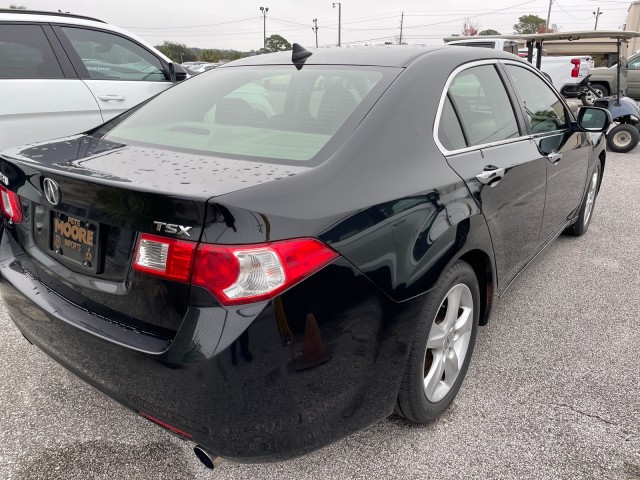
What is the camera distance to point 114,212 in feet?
4.96

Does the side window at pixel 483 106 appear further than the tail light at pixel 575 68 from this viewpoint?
No

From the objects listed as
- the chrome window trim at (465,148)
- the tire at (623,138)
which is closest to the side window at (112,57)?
the chrome window trim at (465,148)

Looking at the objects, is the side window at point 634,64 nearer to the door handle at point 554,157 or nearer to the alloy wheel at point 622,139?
the alloy wheel at point 622,139

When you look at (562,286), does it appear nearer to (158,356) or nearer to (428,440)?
(428,440)

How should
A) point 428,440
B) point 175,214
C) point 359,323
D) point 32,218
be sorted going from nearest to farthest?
point 175,214 → point 359,323 → point 32,218 → point 428,440

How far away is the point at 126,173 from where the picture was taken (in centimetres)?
161

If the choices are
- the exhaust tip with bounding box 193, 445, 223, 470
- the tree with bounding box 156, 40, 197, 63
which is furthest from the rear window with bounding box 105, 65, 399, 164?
the tree with bounding box 156, 40, 197, 63

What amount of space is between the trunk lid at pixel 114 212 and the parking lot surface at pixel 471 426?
0.70m

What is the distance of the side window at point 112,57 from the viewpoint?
4.46 metres

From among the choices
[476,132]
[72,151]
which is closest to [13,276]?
[72,151]

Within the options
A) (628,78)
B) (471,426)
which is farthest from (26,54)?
(628,78)

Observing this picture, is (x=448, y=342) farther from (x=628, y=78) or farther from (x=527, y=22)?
(x=527, y=22)

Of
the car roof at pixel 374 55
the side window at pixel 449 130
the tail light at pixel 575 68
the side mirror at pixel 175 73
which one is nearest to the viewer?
the side window at pixel 449 130

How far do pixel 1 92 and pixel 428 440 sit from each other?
154 inches
